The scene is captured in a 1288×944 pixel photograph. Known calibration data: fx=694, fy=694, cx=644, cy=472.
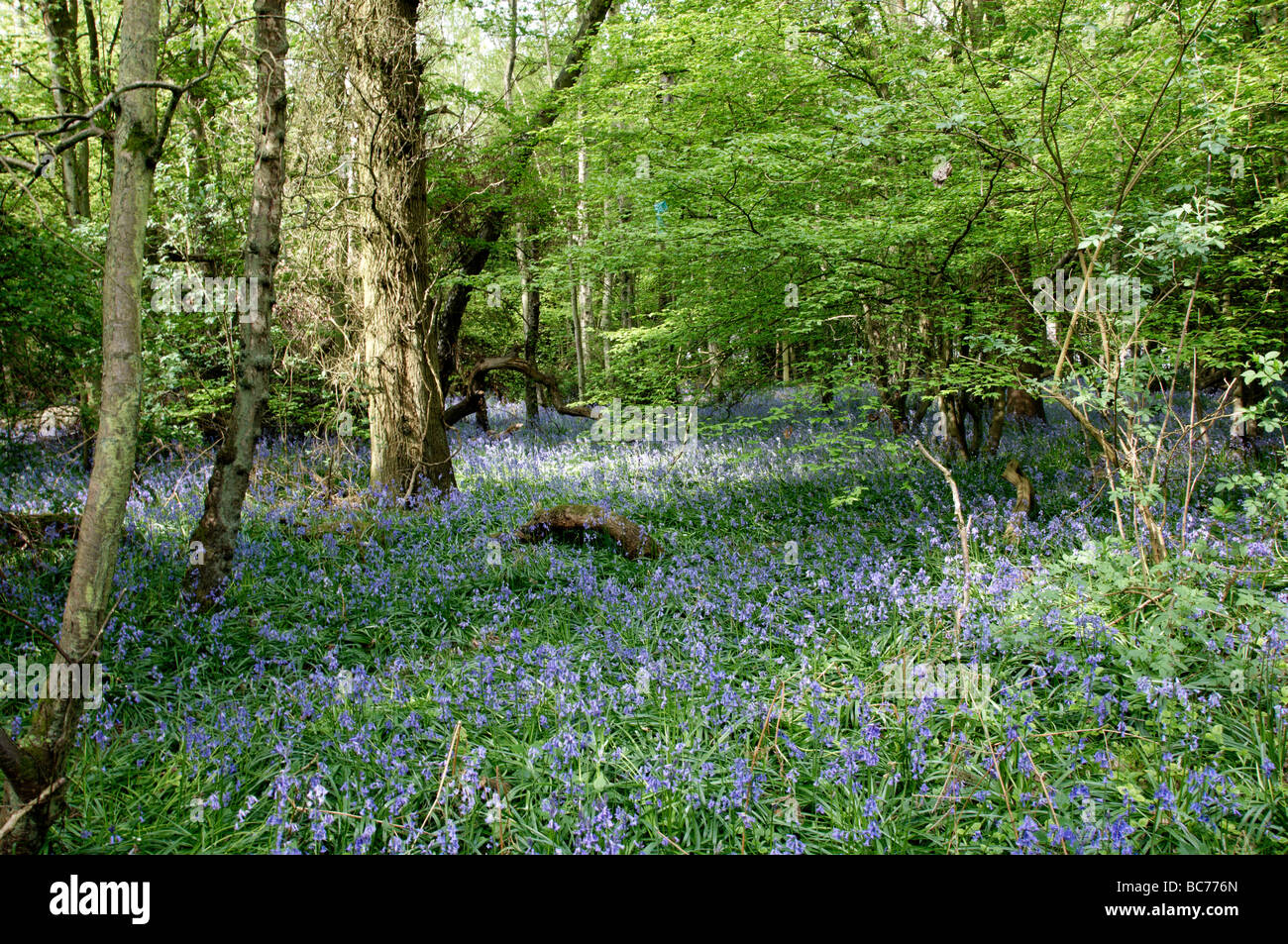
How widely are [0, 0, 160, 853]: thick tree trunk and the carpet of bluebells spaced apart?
1.86 feet

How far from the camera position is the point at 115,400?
9.21ft

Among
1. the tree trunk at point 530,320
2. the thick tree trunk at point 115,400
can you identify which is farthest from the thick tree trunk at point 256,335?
the tree trunk at point 530,320

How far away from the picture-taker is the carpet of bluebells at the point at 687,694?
283 centimetres

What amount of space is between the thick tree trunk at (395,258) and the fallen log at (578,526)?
5.47 ft

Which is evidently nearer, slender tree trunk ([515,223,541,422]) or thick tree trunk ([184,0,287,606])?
thick tree trunk ([184,0,287,606])

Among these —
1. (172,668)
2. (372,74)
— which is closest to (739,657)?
(172,668)

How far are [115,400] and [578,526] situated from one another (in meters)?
3.98

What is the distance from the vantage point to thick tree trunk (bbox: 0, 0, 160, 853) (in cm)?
273

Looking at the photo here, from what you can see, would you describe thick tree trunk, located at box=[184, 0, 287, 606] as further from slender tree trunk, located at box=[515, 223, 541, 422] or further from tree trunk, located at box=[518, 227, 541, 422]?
tree trunk, located at box=[518, 227, 541, 422]

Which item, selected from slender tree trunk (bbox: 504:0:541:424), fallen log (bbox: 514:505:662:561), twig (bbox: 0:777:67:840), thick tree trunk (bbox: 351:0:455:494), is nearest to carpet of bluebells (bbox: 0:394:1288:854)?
fallen log (bbox: 514:505:662:561)

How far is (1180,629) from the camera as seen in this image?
3863mm

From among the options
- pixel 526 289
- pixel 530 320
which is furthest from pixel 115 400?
pixel 530 320

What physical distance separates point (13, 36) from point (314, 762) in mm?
11708

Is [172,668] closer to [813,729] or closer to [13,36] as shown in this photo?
[813,729]
